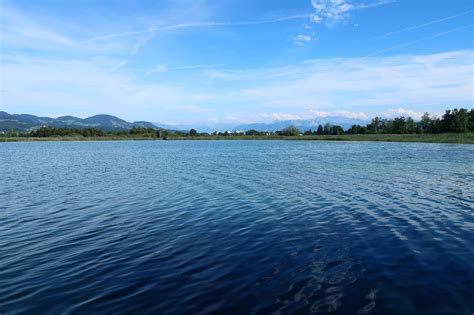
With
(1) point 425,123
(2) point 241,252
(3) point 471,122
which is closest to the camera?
(2) point 241,252

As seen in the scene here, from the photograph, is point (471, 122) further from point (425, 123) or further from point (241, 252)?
point (241, 252)

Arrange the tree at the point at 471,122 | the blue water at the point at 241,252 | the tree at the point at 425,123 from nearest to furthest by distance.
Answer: the blue water at the point at 241,252, the tree at the point at 471,122, the tree at the point at 425,123

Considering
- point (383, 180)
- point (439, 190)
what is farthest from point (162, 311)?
point (383, 180)

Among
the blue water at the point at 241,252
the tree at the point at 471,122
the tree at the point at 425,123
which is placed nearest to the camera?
the blue water at the point at 241,252

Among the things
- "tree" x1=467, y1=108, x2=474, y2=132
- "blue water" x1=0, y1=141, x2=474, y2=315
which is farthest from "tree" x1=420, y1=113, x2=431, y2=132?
"blue water" x1=0, y1=141, x2=474, y2=315

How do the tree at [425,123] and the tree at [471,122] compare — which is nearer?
the tree at [471,122]

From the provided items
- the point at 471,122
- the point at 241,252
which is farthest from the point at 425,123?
the point at 241,252

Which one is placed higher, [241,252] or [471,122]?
[471,122]

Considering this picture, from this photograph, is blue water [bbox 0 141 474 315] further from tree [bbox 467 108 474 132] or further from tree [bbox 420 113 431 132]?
tree [bbox 420 113 431 132]

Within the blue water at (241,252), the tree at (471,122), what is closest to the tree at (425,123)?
the tree at (471,122)

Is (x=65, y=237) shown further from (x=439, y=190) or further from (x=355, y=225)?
(x=439, y=190)

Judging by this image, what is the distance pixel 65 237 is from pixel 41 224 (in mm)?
3101

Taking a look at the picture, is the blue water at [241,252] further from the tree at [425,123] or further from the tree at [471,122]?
the tree at [425,123]

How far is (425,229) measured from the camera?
1440cm
